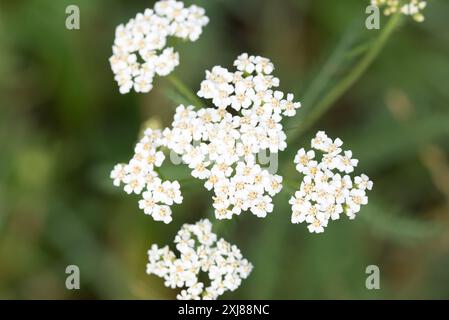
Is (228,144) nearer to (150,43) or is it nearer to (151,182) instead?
(151,182)

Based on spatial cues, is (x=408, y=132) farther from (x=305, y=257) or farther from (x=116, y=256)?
(x=116, y=256)

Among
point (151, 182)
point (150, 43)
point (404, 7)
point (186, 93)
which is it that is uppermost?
point (404, 7)

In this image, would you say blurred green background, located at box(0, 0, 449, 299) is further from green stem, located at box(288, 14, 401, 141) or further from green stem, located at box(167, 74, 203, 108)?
green stem, located at box(167, 74, 203, 108)

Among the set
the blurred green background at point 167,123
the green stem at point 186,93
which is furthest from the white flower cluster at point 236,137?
the blurred green background at point 167,123

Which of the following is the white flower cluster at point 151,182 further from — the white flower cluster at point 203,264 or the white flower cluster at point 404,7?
the white flower cluster at point 404,7

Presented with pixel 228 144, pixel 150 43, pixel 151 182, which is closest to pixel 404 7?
pixel 228 144
